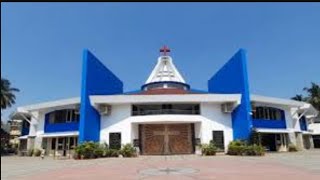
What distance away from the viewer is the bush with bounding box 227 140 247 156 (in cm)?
2252

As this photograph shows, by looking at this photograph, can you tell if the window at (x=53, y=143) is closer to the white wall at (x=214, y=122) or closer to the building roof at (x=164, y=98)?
the building roof at (x=164, y=98)

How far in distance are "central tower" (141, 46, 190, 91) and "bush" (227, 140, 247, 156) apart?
1167cm

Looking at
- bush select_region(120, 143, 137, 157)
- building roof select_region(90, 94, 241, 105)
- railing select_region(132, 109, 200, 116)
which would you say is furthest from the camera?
railing select_region(132, 109, 200, 116)

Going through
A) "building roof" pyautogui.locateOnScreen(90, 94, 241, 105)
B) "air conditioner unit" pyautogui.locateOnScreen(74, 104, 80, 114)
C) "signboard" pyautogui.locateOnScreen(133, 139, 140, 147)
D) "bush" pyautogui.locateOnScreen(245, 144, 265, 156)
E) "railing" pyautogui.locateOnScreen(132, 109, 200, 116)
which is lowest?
"bush" pyautogui.locateOnScreen(245, 144, 265, 156)

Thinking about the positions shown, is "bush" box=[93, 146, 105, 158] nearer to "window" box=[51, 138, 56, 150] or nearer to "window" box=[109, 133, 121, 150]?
"window" box=[109, 133, 121, 150]

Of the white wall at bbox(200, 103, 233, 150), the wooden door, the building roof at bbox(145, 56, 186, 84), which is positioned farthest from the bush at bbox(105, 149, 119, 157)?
the building roof at bbox(145, 56, 186, 84)

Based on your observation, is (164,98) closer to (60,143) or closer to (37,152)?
(60,143)

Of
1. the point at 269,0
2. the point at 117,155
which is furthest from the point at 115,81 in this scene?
the point at 269,0

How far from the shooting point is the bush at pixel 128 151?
2297 cm

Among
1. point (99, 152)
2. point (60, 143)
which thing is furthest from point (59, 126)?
point (99, 152)

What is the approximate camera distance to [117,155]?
23312 millimetres

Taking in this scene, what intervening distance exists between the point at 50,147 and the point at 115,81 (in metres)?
8.69

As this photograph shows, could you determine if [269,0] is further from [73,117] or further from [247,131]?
[73,117]

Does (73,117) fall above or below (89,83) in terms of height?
below
